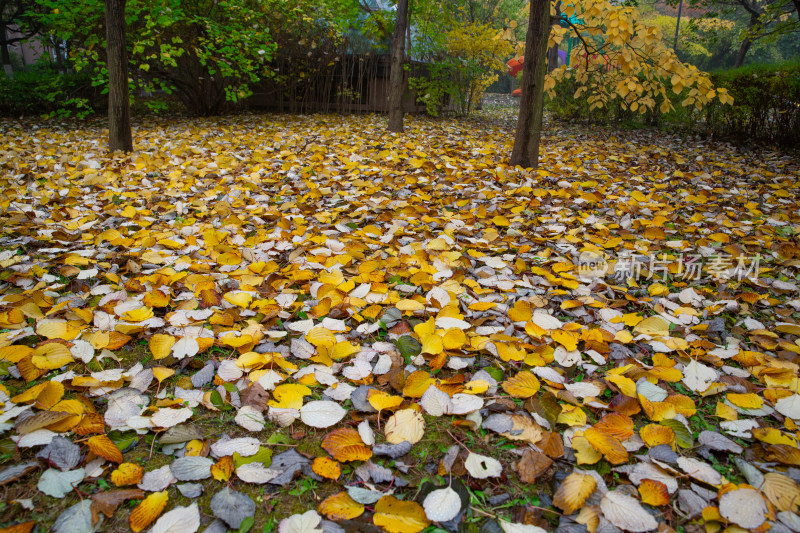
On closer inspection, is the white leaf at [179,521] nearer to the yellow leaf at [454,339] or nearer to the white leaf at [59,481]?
the white leaf at [59,481]

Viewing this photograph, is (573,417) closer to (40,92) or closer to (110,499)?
(110,499)

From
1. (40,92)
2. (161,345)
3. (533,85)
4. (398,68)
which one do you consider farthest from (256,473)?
(40,92)

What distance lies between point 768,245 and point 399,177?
2.50 m

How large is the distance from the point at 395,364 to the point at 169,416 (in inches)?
26.1

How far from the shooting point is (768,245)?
251cm

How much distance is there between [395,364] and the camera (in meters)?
1.44

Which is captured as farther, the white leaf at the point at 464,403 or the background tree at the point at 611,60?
the background tree at the point at 611,60

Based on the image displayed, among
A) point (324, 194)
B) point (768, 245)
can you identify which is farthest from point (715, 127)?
point (324, 194)

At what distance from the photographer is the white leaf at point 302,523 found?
3.06 ft

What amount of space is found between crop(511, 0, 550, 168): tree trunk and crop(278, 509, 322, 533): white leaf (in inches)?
150

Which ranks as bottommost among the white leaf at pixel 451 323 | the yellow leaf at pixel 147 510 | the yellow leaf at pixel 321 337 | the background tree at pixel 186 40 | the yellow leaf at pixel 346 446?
the yellow leaf at pixel 147 510

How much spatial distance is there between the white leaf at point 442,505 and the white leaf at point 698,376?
0.90m

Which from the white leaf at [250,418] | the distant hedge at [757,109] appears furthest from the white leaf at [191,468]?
the distant hedge at [757,109]

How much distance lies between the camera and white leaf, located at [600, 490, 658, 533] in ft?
3.10
